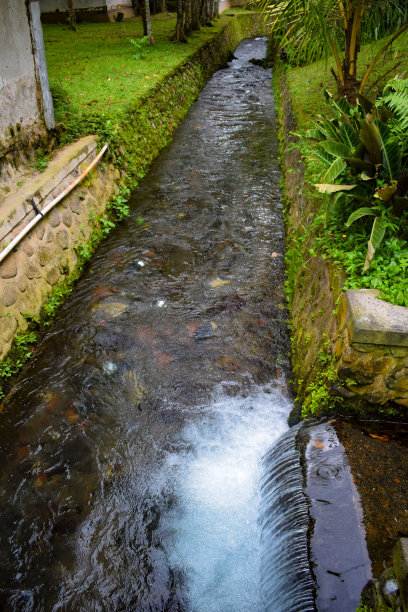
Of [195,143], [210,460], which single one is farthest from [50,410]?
[195,143]

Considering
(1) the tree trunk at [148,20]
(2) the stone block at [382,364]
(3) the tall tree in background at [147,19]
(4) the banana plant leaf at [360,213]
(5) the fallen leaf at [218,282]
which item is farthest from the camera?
(3) the tall tree in background at [147,19]

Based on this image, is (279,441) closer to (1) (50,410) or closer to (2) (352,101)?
(1) (50,410)

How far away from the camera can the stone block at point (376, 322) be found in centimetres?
312

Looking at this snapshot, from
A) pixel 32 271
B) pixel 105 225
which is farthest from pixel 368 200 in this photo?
pixel 105 225

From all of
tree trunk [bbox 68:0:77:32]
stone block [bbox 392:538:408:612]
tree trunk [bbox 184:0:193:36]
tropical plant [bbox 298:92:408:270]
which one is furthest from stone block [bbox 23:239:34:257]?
tree trunk [bbox 68:0:77:32]

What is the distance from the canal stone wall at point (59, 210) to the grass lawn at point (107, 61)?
70cm

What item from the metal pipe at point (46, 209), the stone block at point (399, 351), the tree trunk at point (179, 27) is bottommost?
the stone block at point (399, 351)

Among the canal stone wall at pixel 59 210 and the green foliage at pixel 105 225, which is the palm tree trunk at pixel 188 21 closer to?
the canal stone wall at pixel 59 210

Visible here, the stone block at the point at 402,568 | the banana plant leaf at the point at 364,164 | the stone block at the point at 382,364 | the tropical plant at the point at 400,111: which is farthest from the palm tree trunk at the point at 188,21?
the stone block at the point at 402,568

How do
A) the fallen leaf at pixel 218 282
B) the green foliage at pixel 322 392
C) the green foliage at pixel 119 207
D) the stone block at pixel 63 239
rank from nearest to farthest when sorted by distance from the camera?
the green foliage at pixel 322 392 < the stone block at pixel 63 239 < the fallen leaf at pixel 218 282 < the green foliage at pixel 119 207

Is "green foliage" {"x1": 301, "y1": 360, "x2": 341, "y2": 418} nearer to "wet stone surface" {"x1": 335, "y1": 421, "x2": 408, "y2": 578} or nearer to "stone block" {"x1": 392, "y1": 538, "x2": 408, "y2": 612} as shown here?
"wet stone surface" {"x1": 335, "y1": 421, "x2": 408, "y2": 578}

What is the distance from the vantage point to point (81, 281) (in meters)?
5.80

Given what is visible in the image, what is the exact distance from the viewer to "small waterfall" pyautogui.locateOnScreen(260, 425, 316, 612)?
8.20ft

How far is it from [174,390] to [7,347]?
5.61ft
